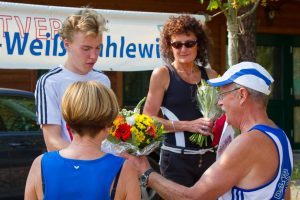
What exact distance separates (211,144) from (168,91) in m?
0.46

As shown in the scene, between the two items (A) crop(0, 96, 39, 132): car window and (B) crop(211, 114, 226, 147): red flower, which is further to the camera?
(A) crop(0, 96, 39, 132): car window

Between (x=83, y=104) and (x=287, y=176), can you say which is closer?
(x=83, y=104)

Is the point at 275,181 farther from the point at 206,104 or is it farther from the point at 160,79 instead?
the point at 160,79

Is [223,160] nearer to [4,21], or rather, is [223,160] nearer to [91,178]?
[91,178]

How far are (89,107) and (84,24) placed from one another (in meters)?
0.90

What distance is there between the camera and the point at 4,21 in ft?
21.6

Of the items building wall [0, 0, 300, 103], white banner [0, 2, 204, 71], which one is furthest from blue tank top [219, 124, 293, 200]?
building wall [0, 0, 300, 103]

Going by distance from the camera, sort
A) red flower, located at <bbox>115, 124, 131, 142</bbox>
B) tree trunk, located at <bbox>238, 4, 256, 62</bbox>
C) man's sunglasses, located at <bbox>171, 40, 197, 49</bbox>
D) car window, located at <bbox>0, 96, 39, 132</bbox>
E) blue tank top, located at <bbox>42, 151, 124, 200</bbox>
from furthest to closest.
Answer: tree trunk, located at <bbox>238, 4, 256, 62</bbox> < car window, located at <bbox>0, 96, 39, 132</bbox> < man's sunglasses, located at <bbox>171, 40, 197, 49</bbox> < red flower, located at <bbox>115, 124, 131, 142</bbox> < blue tank top, located at <bbox>42, 151, 124, 200</bbox>

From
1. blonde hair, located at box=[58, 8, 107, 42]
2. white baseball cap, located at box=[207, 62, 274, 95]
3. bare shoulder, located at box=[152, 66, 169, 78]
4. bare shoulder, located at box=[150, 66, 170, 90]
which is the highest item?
blonde hair, located at box=[58, 8, 107, 42]

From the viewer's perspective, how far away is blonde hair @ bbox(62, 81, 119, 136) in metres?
2.28

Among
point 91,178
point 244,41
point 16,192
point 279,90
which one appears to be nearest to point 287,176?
point 91,178

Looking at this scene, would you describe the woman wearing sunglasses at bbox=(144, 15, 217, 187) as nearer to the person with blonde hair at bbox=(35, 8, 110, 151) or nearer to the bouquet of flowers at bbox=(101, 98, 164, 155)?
the bouquet of flowers at bbox=(101, 98, 164, 155)

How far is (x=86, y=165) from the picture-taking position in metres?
2.29

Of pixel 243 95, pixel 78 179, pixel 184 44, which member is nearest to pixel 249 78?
pixel 243 95
